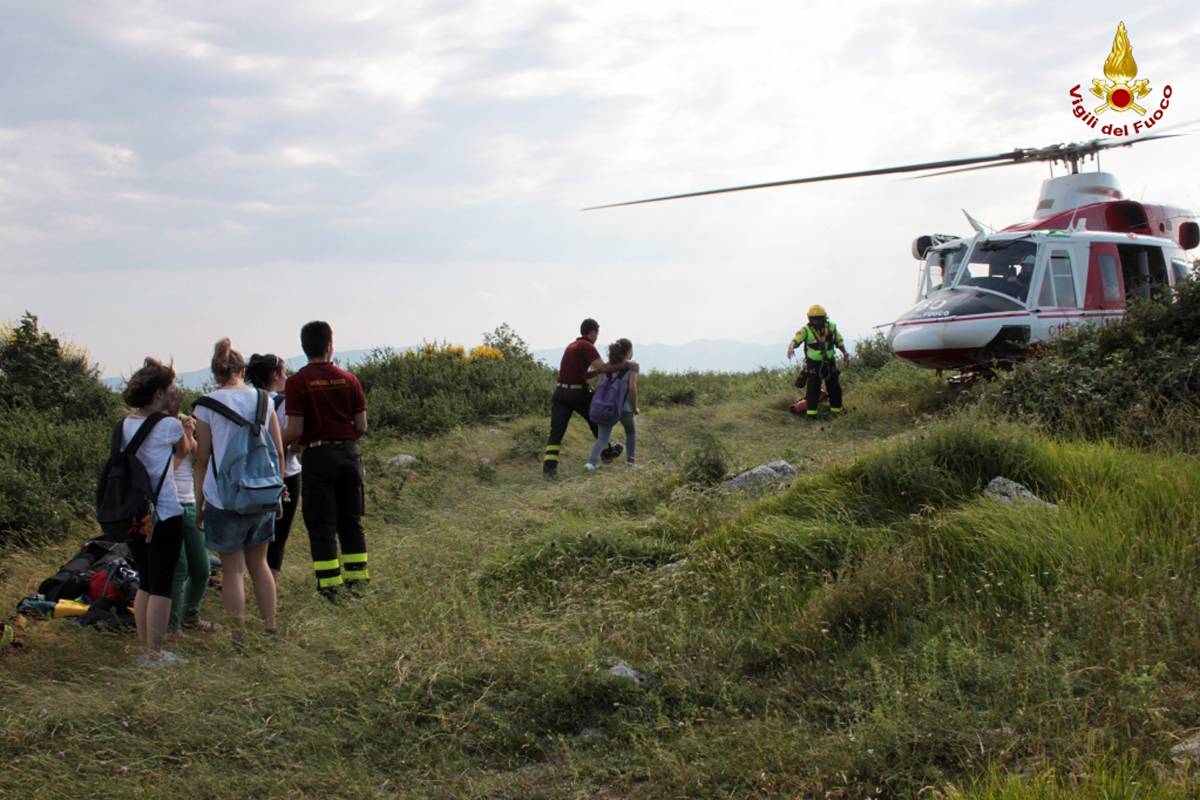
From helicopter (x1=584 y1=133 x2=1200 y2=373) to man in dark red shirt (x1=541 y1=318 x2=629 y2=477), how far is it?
2.07 meters

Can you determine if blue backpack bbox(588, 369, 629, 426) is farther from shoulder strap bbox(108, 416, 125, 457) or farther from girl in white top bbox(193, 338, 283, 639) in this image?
shoulder strap bbox(108, 416, 125, 457)

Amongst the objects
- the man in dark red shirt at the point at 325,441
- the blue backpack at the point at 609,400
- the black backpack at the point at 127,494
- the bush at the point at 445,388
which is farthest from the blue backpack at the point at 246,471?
the bush at the point at 445,388

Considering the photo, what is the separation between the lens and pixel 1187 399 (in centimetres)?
792

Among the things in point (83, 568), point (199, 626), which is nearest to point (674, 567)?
point (199, 626)

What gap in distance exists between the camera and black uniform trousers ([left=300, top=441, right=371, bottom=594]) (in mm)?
6738

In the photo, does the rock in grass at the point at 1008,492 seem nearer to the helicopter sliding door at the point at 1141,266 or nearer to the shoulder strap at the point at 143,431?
the shoulder strap at the point at 143,431

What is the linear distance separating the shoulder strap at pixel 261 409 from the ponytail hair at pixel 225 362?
0.65ft

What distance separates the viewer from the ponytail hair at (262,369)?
7016mm

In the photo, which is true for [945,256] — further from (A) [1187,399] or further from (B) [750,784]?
(B) [750,784]

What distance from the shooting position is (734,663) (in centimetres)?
479

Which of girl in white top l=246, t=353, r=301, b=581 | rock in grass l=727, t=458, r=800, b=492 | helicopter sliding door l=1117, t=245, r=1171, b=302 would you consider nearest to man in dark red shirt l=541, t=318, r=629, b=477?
rock in grass l=727, t=458, r=800, b=492

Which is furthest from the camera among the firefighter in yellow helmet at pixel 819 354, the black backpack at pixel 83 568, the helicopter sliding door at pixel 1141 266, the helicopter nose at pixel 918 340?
the firefighter in yellow helmet at pixel 819 354

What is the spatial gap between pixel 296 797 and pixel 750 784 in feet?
5.85

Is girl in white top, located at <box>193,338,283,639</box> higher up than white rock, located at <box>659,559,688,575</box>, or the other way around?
girl in white top, located at <box>193,338,283,639</box>
